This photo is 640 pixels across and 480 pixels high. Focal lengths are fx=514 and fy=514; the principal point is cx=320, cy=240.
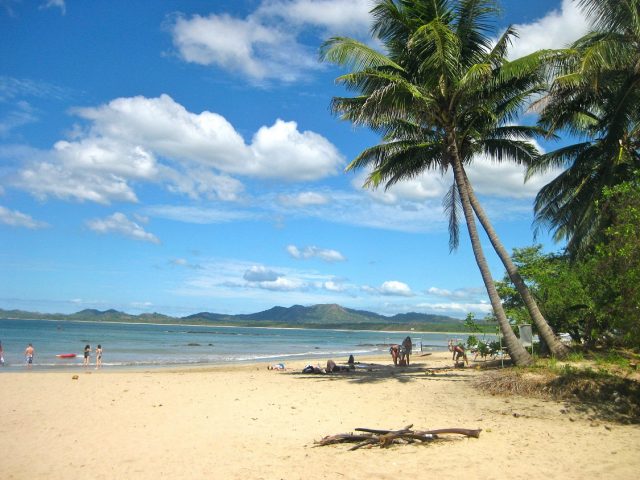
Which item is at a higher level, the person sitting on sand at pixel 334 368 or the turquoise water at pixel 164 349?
the person sitting on sand at pixel 334 368

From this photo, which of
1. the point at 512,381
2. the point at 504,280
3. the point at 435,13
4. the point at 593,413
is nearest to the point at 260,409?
the point at 512,381

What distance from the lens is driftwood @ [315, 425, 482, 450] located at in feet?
23.2

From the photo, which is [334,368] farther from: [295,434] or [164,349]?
[164,349]

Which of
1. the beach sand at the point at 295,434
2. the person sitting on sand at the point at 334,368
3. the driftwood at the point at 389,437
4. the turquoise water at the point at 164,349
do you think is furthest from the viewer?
the turquoise water at the point at 164,349

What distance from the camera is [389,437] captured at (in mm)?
7094

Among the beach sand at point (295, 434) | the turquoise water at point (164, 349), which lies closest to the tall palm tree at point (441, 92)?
the beach sand at point (295, 434)

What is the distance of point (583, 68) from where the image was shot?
435 inches

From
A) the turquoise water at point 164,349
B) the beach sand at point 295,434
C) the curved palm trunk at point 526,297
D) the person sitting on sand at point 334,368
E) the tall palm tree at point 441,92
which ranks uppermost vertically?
the tall palm tree at point 441,92

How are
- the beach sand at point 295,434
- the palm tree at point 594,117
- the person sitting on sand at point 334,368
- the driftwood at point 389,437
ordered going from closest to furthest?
the beach sand at point 295,434
the driftwood at point 389,437
the palm tree at point 594,117
the person sitting on sand at point 334,368

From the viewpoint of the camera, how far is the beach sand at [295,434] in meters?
6.29

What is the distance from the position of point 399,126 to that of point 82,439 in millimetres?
11326

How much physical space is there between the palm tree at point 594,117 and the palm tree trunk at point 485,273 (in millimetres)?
2657

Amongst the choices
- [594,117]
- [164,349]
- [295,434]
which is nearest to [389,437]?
[295,434]

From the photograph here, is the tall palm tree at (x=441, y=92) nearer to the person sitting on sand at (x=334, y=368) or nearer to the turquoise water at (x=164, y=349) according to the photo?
the person sitting on sand at (x=334, y=368)
